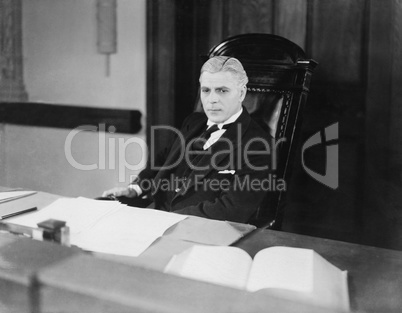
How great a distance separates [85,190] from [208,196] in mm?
960

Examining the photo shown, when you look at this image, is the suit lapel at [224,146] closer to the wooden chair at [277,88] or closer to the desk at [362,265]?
the wooden chair at [277,88]

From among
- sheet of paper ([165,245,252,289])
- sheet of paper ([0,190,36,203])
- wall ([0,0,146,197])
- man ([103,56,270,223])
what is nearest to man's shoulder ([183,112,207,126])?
man ([103,56,270,223])

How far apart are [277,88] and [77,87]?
105 centimetres

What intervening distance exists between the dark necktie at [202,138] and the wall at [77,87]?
519 millimetres

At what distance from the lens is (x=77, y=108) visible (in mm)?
2432

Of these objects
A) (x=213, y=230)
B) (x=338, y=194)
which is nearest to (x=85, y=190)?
(x=338, y=194)

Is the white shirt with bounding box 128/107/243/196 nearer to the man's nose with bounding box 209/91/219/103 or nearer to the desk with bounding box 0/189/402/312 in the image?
the man's nose with bounding box 209/91/219/103

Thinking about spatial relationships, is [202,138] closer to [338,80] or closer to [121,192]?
[121,192]

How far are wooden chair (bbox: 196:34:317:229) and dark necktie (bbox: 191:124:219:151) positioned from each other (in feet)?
0.48

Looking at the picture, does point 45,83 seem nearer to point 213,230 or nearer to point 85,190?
point 85,190

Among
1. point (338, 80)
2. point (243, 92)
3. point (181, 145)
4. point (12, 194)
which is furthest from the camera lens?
point (338, 80)

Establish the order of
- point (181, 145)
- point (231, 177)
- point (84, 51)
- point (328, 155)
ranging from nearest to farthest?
point (231, 177), point (181, 145), point (328, 155), point (84, 51)

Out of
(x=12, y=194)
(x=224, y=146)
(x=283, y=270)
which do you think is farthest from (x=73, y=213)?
(x=224, y=146)

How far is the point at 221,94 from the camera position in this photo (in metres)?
1.80
